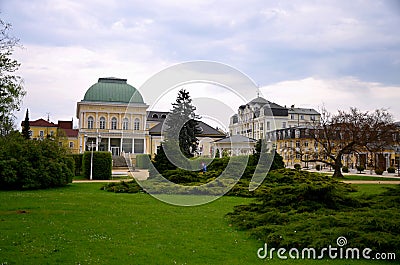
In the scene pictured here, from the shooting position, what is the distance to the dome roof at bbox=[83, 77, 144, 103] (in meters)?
67.2

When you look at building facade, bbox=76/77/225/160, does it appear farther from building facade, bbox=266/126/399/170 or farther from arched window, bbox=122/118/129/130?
building facade, bbox=266/126/399/170

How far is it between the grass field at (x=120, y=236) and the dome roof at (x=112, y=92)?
5464 cm

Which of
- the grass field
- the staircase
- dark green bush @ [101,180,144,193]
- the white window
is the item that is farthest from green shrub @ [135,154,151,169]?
the grass field

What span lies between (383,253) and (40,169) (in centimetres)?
1786

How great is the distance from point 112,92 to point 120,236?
62027 mm

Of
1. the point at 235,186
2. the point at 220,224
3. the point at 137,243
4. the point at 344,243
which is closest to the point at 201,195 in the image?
the point at 235,186

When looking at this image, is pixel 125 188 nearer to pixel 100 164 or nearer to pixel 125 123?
pixel 100 164

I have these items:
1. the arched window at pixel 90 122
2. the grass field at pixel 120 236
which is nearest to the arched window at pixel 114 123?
the arched window at pixel 90 122

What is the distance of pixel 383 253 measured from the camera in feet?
22.1

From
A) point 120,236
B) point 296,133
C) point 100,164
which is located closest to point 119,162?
point 100,164

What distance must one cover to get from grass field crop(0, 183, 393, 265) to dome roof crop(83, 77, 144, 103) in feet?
179

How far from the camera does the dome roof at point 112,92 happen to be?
67.2 m

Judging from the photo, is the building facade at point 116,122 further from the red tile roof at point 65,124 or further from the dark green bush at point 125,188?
the dark green bush at point 125,188

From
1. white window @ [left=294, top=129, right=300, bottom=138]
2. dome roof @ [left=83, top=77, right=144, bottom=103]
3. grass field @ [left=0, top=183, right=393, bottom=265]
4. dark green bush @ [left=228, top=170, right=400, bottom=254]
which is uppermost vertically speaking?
dome roof @ [left=83, top=77, right=144, bottom=103]
